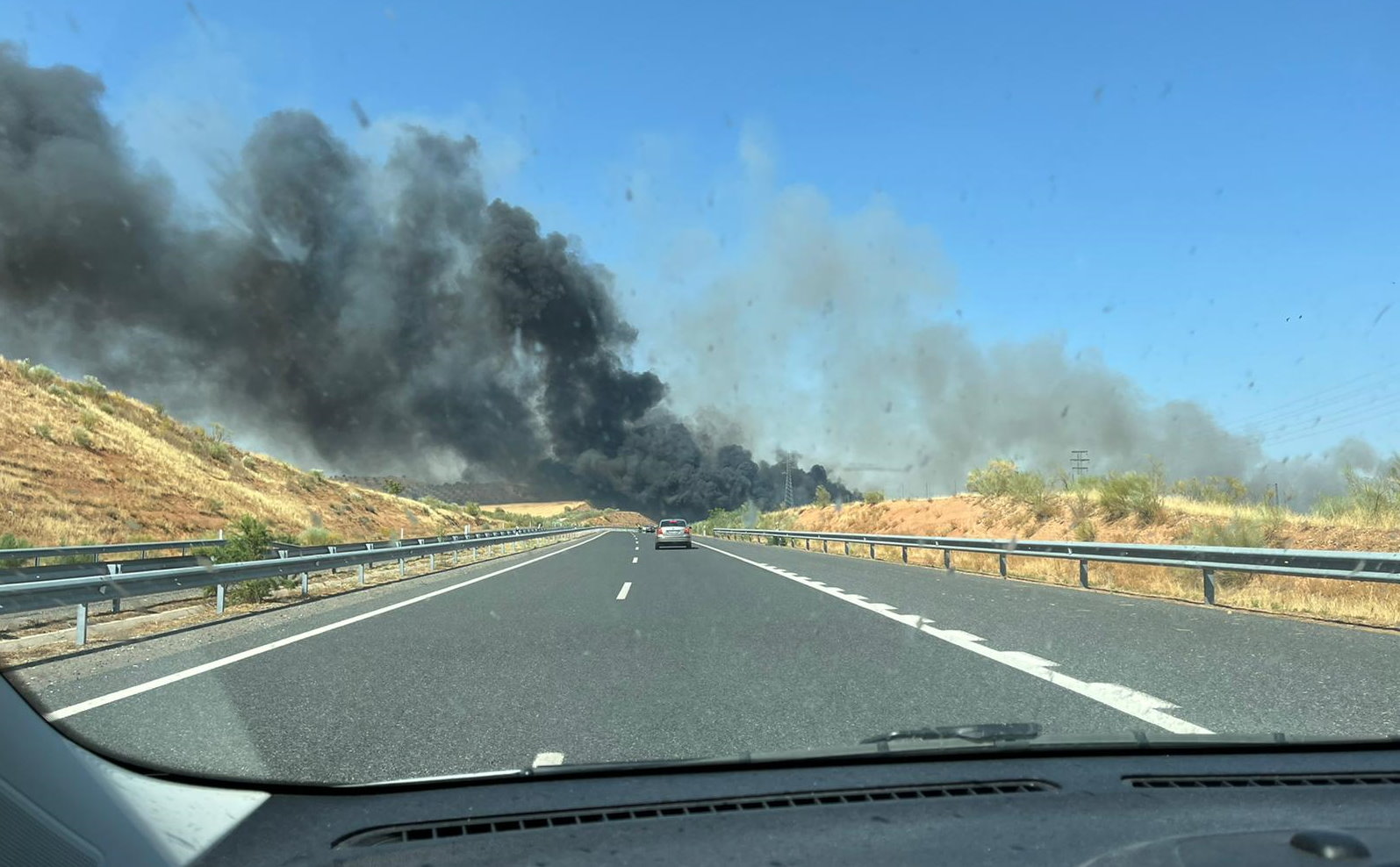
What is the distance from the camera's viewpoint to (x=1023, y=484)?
35656mm

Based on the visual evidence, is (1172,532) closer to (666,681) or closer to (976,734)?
(666,681)

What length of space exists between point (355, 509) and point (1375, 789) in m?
68.2

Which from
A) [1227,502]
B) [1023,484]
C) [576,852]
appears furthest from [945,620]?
[1023,484]

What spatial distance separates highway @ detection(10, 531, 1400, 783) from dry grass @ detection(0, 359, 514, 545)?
1028 inches

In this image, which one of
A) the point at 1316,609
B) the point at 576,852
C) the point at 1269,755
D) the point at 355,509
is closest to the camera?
the point at 576,852

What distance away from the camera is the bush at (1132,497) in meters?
26.2

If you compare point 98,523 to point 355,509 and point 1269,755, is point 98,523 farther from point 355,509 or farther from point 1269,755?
point 1269,755

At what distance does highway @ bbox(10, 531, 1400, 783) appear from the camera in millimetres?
4848

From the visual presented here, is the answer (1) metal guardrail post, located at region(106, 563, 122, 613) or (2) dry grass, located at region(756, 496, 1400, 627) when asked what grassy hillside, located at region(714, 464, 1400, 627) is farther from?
(1) metal guardrail post, located at region(106, 563, 122, 613)

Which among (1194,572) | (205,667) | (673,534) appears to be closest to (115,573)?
(205,667)

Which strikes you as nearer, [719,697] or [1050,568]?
[719,697]

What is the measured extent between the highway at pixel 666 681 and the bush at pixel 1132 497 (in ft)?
49.5

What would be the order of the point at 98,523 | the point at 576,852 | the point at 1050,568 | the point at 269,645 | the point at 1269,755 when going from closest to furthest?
the point at 576,852
the point at 1269,755
the point at 269,645
the point at 1050,568
the point at 98,523

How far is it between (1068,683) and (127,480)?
4512 cm
